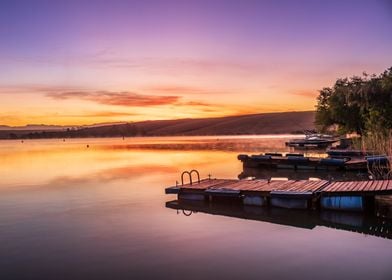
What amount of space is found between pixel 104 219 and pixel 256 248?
5569mm

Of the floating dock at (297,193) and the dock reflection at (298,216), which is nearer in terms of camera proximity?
the dock reflection at (298,216)

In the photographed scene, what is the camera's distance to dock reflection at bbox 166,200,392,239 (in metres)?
12.4

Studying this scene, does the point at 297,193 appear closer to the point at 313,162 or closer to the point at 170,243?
the point at 170,243

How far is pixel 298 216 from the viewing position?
1403 cm

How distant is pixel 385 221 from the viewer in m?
12.8

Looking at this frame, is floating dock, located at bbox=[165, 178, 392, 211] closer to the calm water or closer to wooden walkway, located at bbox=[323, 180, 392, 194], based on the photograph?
wooden walkway, located at bbox=[323, 180, 392, 194]

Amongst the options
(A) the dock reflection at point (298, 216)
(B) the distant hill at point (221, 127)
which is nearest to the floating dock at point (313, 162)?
(A) the dock reflection at point (298, 216)

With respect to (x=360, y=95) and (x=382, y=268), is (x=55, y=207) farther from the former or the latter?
(x=360, y=95)

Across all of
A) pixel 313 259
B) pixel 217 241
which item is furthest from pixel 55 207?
pixel 313 259

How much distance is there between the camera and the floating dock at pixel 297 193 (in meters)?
14.3

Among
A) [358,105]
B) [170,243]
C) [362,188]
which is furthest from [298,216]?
[358,105]

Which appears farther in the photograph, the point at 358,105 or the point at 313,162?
the point at 358,105

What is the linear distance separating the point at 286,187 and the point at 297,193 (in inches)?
62.8

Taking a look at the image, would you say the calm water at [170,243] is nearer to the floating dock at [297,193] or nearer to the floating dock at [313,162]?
the floating dock at [297,193]
